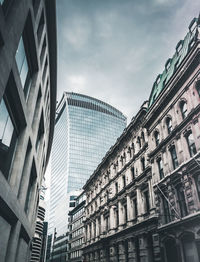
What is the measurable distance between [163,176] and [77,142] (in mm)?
117227

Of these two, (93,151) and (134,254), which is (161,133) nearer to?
(134,254)

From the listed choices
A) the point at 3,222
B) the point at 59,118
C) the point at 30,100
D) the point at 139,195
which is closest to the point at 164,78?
the point at 139,195

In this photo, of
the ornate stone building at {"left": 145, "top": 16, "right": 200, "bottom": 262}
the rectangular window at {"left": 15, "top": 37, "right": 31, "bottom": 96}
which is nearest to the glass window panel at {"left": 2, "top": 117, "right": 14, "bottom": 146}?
the rectangular window at {"left": 15, "top": 37, "right": 31, "bottom": 96}

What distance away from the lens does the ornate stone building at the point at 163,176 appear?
1798cm

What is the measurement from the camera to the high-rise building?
12384cm

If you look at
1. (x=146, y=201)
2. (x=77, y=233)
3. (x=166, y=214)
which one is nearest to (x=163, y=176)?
(x=166, y=214)

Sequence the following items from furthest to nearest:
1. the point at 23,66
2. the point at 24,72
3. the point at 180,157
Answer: the point at 180,157 < the point at 24,72 < the point at 23,66

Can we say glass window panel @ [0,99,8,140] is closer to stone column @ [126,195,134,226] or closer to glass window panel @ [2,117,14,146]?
glass window panel @ [2,117,14,146]

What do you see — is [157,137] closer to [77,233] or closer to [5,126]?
[5,126]

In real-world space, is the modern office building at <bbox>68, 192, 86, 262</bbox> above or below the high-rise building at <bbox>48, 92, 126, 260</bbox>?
below

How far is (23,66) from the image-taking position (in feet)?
49.2

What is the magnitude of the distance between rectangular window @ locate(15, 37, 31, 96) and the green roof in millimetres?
13120

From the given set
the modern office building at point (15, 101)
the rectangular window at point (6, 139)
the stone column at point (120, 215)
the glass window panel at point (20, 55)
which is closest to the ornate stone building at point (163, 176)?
the stone column at point (120, 215)

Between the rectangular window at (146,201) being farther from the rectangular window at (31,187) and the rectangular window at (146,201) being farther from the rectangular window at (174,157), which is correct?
the rectangular window at (31,187)
